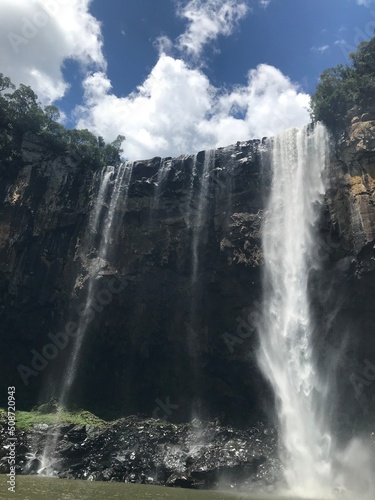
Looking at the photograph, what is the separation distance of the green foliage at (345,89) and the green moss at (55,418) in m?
21.7

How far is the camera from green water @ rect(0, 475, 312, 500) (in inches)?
500

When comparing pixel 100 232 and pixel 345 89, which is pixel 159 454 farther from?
pixel 345 89

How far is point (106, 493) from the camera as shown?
46.2 feet

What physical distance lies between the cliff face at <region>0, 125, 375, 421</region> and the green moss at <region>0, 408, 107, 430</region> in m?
0.88

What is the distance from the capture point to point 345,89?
26.3 meters

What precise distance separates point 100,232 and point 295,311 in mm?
13385

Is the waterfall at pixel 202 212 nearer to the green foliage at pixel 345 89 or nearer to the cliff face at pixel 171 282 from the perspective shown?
the cliff face at pixel 171 282

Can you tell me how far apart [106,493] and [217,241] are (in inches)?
596

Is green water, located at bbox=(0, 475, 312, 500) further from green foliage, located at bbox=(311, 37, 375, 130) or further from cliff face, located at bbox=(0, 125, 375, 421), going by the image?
green foliage, located at bbox=(311, 37, 375, 130)

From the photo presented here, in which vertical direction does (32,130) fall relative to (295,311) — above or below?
above

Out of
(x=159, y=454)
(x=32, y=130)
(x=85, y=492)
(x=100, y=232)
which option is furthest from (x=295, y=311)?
(x=32, y=130)

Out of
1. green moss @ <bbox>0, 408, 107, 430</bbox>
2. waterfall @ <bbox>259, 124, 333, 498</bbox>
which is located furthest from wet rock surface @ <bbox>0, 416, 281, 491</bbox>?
waterfall @ <bbox>259, 124, 333, 498</bbox>

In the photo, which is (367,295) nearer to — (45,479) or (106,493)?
(106,493)

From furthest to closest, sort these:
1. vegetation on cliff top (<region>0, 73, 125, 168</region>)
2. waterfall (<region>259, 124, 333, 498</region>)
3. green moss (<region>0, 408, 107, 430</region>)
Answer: vegetation on cliff top (<region>0, 73, 125, 168</region>) < green moss (<region>0, 408, 107, 430</region>) < waterfall (<region>259, 124, 333, 498</region>)
